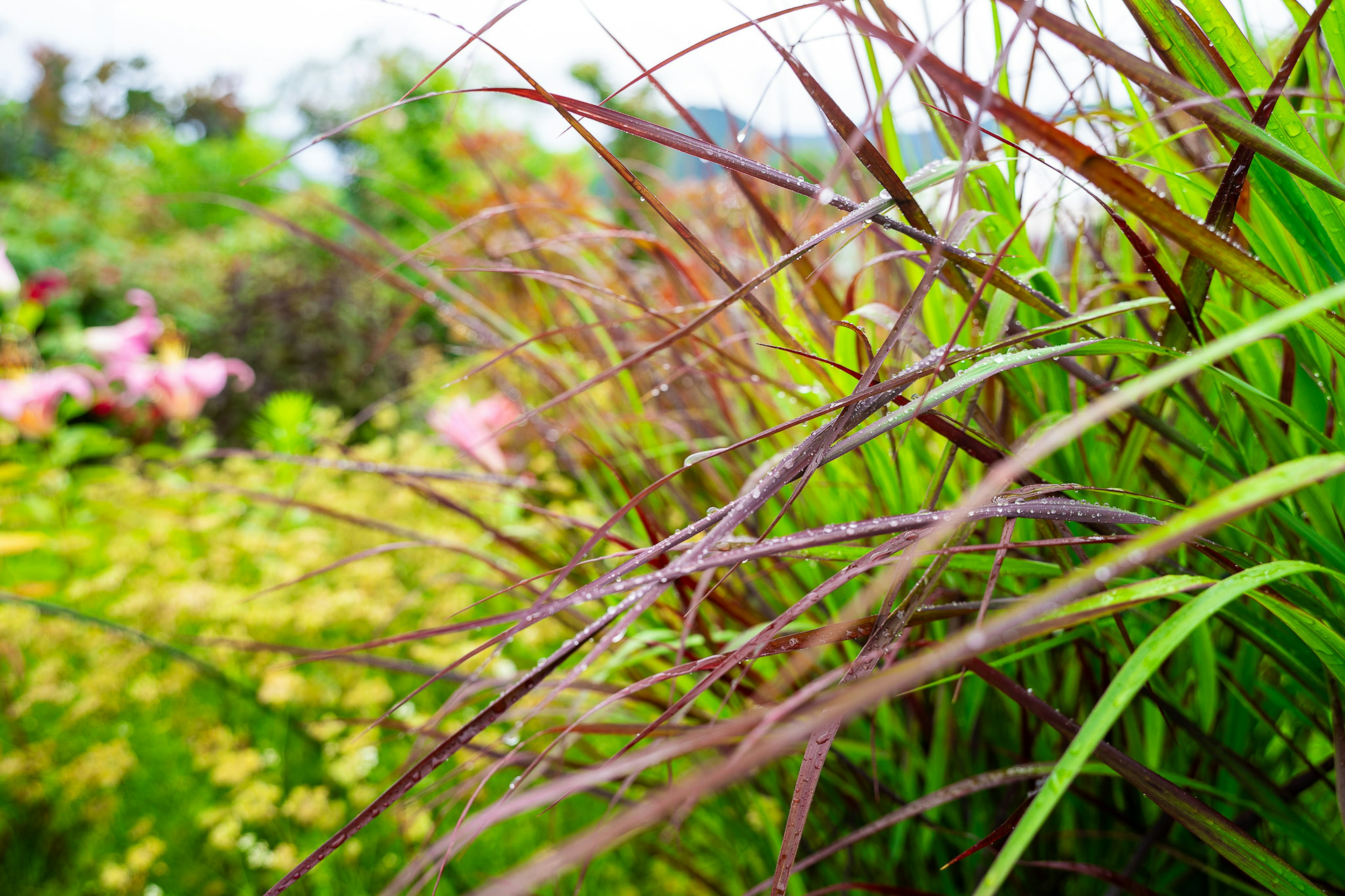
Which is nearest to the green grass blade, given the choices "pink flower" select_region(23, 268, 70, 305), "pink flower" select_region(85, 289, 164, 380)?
"pink flower" select_region(85, 289, 164, 380)

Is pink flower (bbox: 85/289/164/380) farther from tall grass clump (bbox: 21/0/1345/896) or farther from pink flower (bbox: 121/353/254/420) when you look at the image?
tall grass clump (bbox: 21/0/1345/896)

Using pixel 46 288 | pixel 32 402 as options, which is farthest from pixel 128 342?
pixel 32 402

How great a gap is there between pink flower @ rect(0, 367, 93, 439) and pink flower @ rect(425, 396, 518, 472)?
0.98m

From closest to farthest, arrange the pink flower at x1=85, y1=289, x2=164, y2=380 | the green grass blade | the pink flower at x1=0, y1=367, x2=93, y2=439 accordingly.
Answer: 1. the green grass blade
2. the pink flower at x1=0, y1=367, x2=93, y2=439
3. the pink flower at x1=85, y1=289, x2=164, y2=380

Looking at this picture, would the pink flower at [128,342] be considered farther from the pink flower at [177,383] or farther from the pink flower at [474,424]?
the pink flower at [474,424]

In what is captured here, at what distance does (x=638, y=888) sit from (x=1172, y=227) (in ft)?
3.76

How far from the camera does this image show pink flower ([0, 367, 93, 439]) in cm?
187

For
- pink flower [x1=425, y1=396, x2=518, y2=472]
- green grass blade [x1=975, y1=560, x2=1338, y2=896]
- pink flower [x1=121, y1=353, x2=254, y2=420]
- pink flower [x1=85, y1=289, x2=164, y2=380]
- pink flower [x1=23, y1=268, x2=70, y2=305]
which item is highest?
pink flower [x1=23, y1=268, x2=70, y2=305]

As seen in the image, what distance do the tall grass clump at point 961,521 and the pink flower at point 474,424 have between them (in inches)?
20.2

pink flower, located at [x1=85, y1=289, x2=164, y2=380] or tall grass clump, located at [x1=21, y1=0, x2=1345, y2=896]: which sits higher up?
pink flower, located at [x1=85, y1=289, x2=164, y2=380]

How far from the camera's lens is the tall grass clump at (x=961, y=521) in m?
0.32

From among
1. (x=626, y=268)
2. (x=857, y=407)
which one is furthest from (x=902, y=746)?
(x=626, y=268)

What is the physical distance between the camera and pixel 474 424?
1.77m

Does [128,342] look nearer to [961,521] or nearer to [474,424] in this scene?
[474,424]
